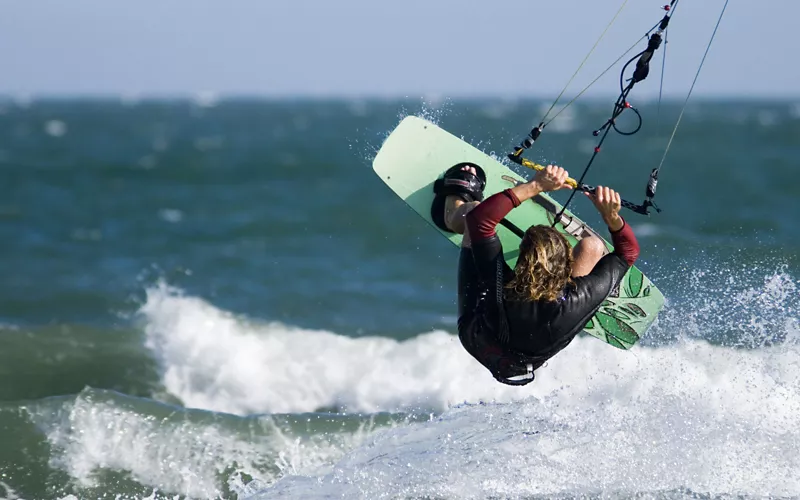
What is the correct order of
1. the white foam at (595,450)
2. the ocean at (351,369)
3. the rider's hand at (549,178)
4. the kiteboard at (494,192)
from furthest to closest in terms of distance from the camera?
1. the kiteboard at (494,192)
2. the ocean at (351,369)
3. the white foam at (595,450)
4. the rider's hand at (549,178)

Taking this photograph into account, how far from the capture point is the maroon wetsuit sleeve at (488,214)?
490cm

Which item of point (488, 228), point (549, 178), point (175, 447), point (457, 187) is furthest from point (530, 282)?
point (175, 447)

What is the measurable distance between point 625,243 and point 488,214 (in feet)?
2.50

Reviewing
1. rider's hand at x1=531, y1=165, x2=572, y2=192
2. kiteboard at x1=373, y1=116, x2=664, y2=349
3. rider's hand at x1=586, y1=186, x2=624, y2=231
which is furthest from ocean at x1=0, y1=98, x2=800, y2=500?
rider's hand at x1=531, y1=165, x2=572, y2=192

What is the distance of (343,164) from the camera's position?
25.1m

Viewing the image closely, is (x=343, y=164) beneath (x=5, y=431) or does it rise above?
above

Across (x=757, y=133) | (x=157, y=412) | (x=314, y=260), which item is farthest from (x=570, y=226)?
(x=757, y=133)

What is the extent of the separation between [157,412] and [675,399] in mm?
3553

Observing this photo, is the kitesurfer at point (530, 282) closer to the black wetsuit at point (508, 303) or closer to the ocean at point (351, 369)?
the black wetsuit at point (508, 303)

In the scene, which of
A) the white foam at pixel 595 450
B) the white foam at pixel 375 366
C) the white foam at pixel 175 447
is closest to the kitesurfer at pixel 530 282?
the white foam at pixel 595 450

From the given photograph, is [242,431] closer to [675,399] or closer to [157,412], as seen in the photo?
[157,412]

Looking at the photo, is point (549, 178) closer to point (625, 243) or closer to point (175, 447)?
point (625, 243)

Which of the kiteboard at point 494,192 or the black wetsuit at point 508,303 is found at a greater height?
the kiteboard at point 494,192

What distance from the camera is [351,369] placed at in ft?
29.3
